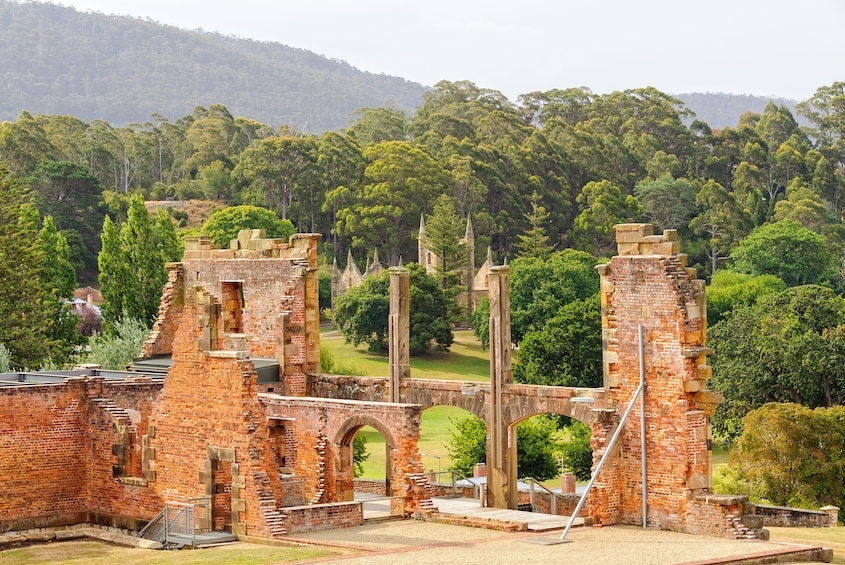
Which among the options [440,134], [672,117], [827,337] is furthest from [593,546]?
[672,117]

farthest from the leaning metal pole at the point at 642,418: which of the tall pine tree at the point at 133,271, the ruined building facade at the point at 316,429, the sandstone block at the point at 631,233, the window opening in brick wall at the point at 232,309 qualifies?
the tall pine tree at the point at 133,271

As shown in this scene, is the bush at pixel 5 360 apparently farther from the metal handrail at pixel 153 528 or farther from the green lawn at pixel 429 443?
the metal handrail at pixel 153 528

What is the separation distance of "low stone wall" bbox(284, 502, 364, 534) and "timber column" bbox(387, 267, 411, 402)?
4843mm

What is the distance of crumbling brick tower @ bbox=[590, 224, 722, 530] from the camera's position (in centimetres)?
2222

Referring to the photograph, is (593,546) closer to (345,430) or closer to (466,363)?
(345,430)

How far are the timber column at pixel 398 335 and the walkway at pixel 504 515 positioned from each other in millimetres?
2434

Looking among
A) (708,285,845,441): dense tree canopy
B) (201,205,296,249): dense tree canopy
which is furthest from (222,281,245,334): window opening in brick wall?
(201,205,296,249): dense tree canopy

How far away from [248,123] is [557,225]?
38.6m

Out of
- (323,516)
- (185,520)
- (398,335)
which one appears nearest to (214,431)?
(185,520)

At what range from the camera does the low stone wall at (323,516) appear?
21.6 m

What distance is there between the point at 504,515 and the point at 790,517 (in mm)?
5824

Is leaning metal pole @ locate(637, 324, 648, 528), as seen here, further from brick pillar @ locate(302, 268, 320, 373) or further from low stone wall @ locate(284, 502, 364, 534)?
brick pillar @ locate(302, 268, 320, 373)

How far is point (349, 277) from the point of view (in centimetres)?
8969

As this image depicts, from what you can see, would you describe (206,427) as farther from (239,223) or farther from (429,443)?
(239,223)
